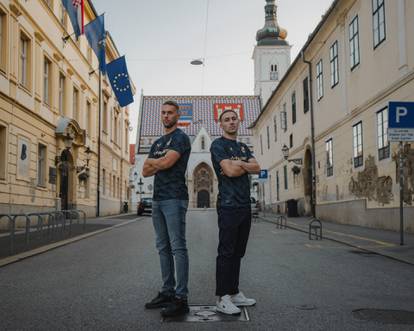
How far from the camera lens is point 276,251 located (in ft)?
37.5

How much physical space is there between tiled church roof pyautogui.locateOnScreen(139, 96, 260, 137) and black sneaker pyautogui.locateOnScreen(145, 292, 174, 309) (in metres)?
76.3

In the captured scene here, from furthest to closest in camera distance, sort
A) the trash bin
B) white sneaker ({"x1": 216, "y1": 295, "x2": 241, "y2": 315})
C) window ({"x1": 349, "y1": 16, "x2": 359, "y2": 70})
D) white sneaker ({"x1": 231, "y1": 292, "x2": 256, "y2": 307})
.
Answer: the trash bin → window ({"x1": 349, "y1": 16, "x2": 359, "y2": 70}) → white sneaker ({"x1": 231, "y1": 292, "x2": 256, "y2": 307}) → white sneaker ({"x1": 216, "y1": 295, "x2": 241, "y2": 315})

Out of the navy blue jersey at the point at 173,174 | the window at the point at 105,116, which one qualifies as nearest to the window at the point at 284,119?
the window at the point at 105,116

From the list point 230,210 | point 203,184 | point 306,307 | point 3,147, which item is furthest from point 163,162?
point 203,184

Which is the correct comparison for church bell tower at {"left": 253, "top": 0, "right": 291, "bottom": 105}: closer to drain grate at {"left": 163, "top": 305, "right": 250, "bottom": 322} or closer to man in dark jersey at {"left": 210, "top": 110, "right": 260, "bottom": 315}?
man in dark jersey at {"left": 210, "top": 110, "right": 260, "bottom": 315}

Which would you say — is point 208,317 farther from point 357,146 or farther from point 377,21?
point 357,146

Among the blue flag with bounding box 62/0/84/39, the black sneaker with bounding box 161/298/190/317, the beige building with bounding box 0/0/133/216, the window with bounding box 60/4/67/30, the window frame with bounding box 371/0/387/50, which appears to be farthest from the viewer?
the window with bounding box 60/4/67/30

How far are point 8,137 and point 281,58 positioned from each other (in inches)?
2717

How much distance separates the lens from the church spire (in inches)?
3290

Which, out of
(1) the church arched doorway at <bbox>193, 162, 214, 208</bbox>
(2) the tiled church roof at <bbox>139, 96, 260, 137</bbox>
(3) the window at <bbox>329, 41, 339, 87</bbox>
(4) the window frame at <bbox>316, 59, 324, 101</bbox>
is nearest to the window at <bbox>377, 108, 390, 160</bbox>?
(3) the window at <bbox>329, 41, 339, 87</bbox>

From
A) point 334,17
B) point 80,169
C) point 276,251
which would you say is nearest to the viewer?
point 276,251

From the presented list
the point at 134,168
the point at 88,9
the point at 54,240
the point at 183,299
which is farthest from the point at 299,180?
the point at 134,168

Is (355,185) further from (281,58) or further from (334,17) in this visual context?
(281,58)

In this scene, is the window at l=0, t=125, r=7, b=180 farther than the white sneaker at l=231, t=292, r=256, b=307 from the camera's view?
Yes
